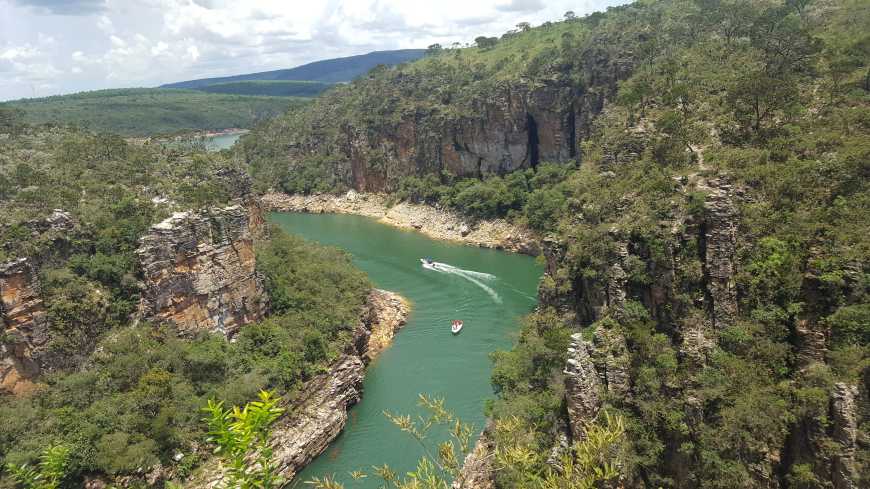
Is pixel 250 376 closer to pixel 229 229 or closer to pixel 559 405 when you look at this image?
pixel 229 229

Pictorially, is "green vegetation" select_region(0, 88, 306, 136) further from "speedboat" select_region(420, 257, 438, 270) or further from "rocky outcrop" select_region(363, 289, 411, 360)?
"rocky outcrop" select_region(363, 289, 411, 360)

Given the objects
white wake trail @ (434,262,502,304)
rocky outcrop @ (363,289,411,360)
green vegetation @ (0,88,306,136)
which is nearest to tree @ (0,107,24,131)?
rocky outcrop @ (363,289,411,360)

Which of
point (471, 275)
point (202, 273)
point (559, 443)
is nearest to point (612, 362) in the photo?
point (559, 443)

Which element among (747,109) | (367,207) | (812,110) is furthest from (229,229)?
(367,207)

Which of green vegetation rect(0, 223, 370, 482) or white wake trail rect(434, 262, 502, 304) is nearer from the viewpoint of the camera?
green vegetation rect(0, 223, 370, 482)

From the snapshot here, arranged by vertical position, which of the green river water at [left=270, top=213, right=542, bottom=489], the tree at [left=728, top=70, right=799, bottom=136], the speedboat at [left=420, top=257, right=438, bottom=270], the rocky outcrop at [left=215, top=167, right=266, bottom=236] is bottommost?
the green river water at [left=270, top=213, right=542, bottom=489]

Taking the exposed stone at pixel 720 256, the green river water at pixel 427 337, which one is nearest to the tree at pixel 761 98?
the exposed stone at pixel 720 256
